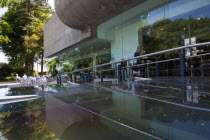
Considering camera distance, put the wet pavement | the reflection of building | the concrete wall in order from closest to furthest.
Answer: the wet pavement, the reflection of building, the concrete wall

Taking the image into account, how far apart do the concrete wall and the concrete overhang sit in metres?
1.26

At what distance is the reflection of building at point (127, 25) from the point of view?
321 inches

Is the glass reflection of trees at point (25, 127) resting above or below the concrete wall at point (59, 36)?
below

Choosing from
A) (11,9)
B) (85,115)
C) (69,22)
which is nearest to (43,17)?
(11,9)

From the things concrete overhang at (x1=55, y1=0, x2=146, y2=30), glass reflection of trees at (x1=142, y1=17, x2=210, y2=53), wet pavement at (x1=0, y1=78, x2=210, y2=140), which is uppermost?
concrete overhang at (x1=55, y1=0, x2=146, y2=30)

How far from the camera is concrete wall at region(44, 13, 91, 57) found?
15.8 m

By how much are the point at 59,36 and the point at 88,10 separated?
1063cm

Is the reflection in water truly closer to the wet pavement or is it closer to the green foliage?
the wet pavement

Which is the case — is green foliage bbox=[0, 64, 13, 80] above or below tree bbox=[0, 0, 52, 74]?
below

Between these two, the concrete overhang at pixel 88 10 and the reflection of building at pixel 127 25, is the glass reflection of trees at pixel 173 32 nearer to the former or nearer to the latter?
the reflection of building at pixel 127 25

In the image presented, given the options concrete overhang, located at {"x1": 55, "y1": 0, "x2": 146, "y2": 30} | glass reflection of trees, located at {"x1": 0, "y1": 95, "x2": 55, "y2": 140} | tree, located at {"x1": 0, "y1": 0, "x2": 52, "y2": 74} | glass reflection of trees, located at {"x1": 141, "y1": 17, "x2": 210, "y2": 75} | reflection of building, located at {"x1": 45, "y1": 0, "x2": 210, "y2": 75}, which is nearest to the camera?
glass reflection of trees, located at {"x1": 0, "y1": 95, "x2": 55, "y2": 140}

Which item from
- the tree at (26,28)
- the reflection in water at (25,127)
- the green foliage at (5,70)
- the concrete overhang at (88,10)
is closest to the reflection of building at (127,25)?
the concrete overhang at (88,10)

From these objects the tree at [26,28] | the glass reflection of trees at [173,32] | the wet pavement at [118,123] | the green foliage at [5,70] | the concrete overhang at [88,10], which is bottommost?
the wet pavement at [118,123]

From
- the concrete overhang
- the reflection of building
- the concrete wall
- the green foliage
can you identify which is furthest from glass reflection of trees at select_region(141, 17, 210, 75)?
the green foliage
